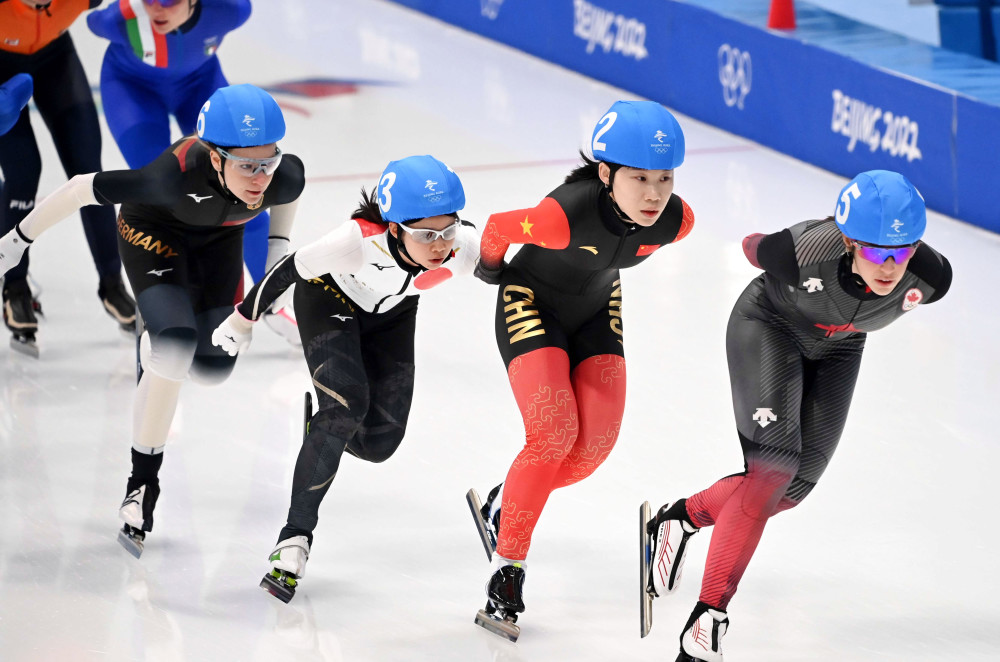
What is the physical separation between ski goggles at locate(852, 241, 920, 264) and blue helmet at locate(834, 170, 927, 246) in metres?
0.02

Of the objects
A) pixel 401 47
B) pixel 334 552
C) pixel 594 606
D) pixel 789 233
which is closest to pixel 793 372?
pixel 789 233

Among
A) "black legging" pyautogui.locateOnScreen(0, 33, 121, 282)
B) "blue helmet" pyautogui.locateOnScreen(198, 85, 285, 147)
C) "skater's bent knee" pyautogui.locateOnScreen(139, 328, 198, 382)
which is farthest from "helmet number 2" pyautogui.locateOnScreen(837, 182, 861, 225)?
"black legging" pyautogui.locateOnScreen(0, 33, 121, 282)

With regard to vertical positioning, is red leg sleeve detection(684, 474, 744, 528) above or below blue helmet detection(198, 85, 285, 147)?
below

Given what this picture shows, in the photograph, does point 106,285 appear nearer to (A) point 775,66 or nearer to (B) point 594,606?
(B) point 594,606

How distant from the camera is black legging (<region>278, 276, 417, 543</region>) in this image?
13.4 feet

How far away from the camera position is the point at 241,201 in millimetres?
4516

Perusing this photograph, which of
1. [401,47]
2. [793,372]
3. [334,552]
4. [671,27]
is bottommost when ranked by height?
[401,47]

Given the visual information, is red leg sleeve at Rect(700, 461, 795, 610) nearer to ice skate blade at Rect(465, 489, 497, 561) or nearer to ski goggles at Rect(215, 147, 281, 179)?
ice skate blade at Rect(465, 489, 497, 561)

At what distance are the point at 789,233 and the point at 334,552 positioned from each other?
173 centimetres

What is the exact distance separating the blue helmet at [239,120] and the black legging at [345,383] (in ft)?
1.48

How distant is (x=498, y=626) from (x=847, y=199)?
148cm

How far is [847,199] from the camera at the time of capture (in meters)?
3.51

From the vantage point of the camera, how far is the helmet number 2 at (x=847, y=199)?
3.49 metres

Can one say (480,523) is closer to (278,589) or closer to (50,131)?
(278,589)
